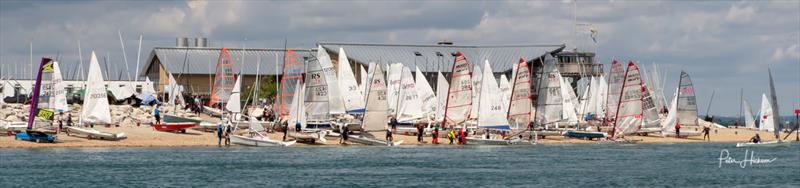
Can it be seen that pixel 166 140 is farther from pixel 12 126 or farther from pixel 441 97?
pixel 441 97

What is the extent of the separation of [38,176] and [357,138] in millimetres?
28113

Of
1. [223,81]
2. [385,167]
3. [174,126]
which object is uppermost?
[223,81]

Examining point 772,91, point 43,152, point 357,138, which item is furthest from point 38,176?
point 772,91

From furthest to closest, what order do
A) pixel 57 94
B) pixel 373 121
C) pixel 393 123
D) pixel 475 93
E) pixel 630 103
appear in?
pixel 475 93 → pixel 393 123 → pixel 630 103 → pixel 373 121 → pixel 57 94

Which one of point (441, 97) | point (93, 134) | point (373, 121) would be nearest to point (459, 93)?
point (373, 121)

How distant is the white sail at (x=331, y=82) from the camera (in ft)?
264

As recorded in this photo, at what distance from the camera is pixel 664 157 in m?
70.3

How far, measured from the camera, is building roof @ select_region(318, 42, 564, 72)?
447ft

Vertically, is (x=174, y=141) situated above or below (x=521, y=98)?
below

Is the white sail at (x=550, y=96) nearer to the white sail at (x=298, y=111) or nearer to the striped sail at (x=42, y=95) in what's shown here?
the white sail at (x=298, y=111)

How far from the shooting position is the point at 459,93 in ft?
277

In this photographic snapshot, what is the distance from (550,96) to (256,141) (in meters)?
20.3

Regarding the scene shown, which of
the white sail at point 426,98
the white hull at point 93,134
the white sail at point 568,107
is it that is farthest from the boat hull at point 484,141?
the white hull at point 93,134

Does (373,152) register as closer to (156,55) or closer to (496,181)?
(496,181)
